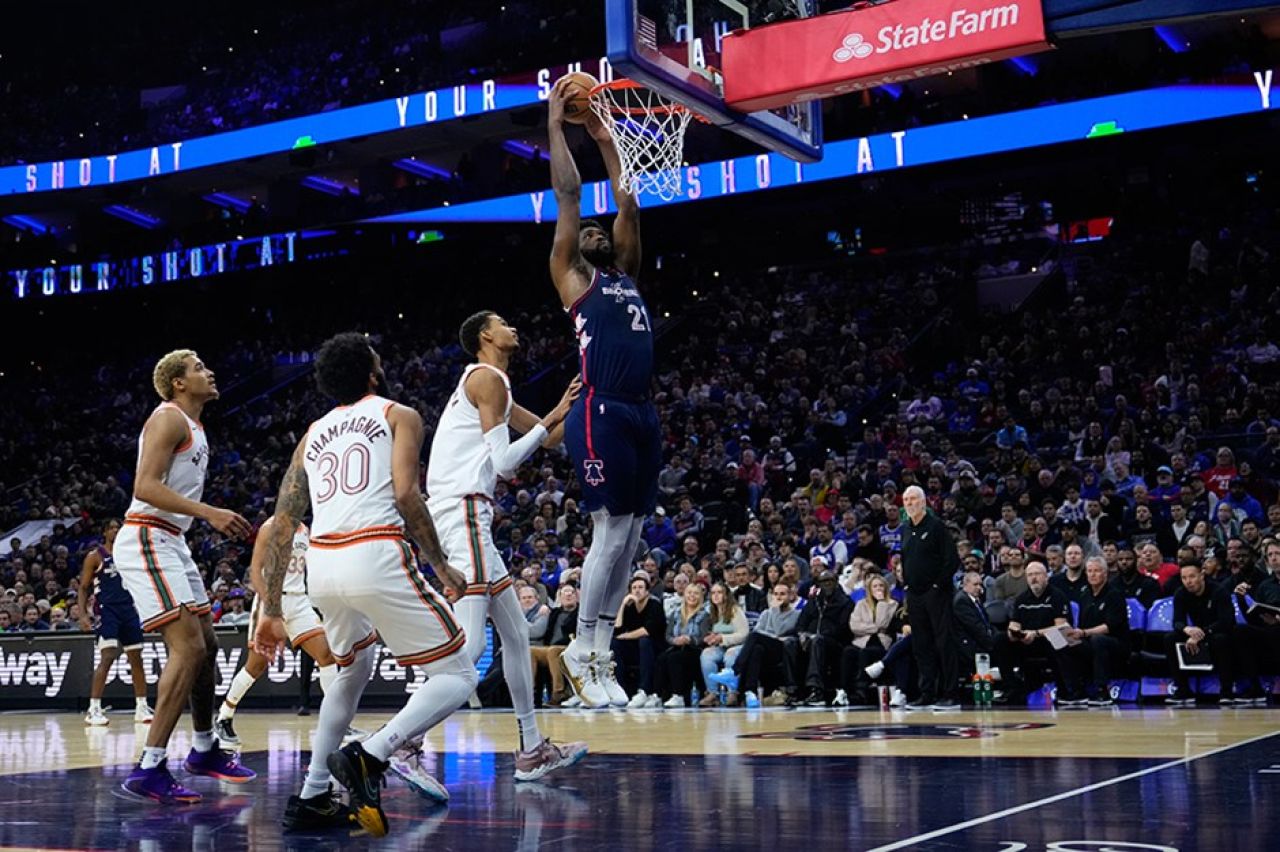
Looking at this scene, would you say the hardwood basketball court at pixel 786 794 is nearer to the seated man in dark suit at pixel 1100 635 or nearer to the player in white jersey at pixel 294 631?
the player in white jersey at pixel 294 631

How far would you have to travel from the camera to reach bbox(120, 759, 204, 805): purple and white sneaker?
6.42 meters

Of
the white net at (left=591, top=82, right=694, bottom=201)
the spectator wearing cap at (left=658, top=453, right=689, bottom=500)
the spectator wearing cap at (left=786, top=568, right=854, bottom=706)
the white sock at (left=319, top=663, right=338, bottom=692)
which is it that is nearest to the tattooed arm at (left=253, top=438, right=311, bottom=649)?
the white sock at (left=319, top=663, right=338, bottom=692)

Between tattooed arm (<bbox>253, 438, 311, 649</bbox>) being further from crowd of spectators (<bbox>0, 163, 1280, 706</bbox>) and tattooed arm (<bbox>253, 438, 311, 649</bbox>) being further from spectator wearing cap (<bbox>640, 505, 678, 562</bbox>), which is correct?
spectator wearing cap (<bbox>640, 505, 678, 562</bbox>)

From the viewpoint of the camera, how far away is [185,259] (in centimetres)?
3300

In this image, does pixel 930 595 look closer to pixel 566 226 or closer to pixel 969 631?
pixel 969 631

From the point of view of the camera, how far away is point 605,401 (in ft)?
22.5

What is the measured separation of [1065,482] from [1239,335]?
5.62m

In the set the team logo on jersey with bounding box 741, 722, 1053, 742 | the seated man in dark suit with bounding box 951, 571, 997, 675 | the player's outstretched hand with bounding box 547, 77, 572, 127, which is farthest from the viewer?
the seated man in dark suit with bounding box 951, 571, 997, 675

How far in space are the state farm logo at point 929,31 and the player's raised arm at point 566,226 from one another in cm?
253

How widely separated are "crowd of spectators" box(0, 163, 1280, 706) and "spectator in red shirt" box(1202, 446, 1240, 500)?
1.3 inches

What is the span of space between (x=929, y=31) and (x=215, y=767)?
577cm

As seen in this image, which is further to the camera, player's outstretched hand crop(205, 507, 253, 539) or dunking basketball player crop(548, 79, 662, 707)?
dunking basketball player crop(548, 79, 662, 707)

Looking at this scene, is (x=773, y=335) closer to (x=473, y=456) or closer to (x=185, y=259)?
(x=185, y=259)

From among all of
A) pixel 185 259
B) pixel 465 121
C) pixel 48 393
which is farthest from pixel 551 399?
pixel 48 393
